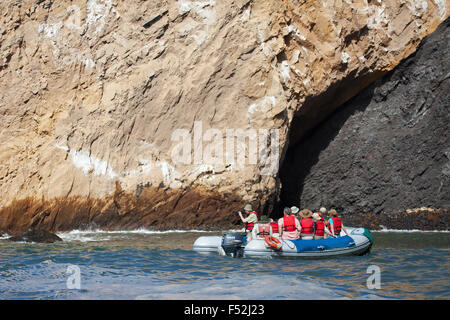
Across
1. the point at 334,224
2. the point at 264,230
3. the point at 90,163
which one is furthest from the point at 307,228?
the point at 90,163

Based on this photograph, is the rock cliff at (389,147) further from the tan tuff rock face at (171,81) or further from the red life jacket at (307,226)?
the red life jacket at (307,226)

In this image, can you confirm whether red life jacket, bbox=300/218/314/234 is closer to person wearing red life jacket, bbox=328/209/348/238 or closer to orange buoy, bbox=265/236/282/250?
orange buoy, bbox=265/236/282/250

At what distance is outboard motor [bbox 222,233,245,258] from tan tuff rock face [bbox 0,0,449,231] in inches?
261

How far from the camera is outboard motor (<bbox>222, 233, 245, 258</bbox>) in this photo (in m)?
10.7

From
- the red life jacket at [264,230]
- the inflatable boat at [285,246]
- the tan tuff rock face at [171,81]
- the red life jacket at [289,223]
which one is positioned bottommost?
the inflatable boat at [285,246]

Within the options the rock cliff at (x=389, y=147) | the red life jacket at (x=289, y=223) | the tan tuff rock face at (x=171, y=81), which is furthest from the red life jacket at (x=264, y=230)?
the rock cliff at (x=389, y=147)

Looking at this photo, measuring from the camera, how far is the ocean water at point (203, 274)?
22.7 feet

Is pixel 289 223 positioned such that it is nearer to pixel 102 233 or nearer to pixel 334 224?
pixel 334 224

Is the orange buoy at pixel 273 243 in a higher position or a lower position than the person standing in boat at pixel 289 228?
lower

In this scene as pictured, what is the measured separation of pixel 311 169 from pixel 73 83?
10.5 meters

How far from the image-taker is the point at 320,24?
757 inches

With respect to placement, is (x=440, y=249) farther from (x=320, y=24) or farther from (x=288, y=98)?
(x=320, y=24)

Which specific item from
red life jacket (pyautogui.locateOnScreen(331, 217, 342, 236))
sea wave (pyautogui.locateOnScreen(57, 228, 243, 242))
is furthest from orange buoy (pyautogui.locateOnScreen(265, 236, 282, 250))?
sea wave (pyautogui.locateOnScreen(57, 228, 243, 242))
